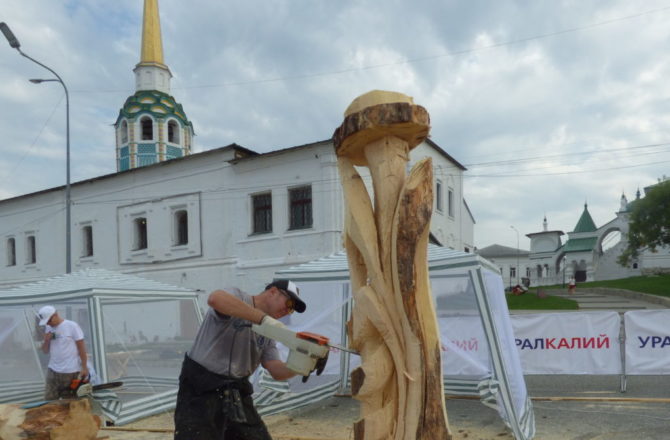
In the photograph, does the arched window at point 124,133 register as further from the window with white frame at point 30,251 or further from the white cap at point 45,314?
the white cap at point 45,314

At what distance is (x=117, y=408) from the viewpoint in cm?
574

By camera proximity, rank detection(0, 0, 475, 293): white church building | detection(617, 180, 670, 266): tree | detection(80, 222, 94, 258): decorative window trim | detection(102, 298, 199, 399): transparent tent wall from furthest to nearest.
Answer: detection(617, 180, 670, 266): tree, detection(80, 222, 94, 258): decorative window trim, detection(0, 0, 475, 293): white church building, detection(102, 298, 199, 399): transparent tent wall

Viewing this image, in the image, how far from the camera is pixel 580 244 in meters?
40.2

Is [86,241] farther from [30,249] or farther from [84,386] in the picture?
[84,386]

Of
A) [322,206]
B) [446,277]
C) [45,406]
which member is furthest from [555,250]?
[45,406]

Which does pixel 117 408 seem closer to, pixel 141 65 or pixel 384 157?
pixel 384 157

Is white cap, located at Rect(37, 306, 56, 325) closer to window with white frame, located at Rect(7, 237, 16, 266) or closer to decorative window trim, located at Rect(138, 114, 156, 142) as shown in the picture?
decorative window trim, located at Rect(138, 114, 156, 142)

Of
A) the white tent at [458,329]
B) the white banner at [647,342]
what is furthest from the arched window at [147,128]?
the white banner at [647,342]

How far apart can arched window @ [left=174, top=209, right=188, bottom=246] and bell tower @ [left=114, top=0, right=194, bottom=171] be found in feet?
17.9

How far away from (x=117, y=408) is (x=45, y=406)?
5.02 feet

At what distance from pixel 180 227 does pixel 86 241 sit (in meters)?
4.85

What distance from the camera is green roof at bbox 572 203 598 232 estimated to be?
133ft

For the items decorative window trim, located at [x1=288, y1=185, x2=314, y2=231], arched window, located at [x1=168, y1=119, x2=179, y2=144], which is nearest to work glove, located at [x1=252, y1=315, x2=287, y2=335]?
decorative window trim, located at [x1=288, y1=185, x2=314, y2=231]

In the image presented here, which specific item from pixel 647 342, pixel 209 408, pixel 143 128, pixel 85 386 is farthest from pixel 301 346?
pixel 143 128
